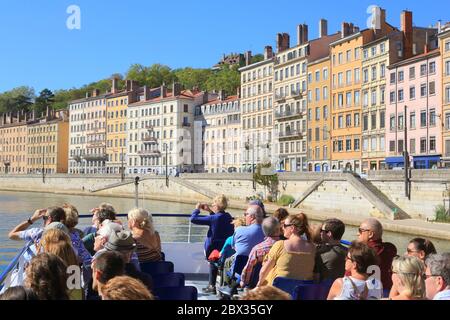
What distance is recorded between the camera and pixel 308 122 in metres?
58.9

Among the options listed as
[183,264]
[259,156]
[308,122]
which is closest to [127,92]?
[259,156]

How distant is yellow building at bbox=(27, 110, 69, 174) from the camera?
9719 cm

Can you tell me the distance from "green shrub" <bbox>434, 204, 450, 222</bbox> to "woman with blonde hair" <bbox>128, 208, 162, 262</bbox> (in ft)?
91.1

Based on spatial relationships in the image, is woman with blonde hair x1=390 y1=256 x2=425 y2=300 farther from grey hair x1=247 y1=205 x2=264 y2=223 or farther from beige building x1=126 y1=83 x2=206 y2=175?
beige building x1=126 y1=83 x2=206 y2=175

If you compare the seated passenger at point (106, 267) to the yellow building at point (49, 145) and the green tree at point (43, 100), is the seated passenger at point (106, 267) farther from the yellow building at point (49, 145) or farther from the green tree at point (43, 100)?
the green tree at point (43, 100)

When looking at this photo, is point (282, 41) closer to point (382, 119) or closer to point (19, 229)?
point (382, 119)

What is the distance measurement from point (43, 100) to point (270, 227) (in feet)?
402

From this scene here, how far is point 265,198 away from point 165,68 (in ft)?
213

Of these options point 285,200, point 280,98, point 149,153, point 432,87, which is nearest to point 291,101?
point 280,98

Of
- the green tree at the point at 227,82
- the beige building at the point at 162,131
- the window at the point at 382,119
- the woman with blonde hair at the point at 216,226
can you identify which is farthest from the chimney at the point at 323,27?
the woman with blonde hair at the point at 216,226

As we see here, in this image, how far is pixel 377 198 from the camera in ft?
117

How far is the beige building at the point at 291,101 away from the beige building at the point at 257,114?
130cm

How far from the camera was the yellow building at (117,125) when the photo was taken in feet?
280
